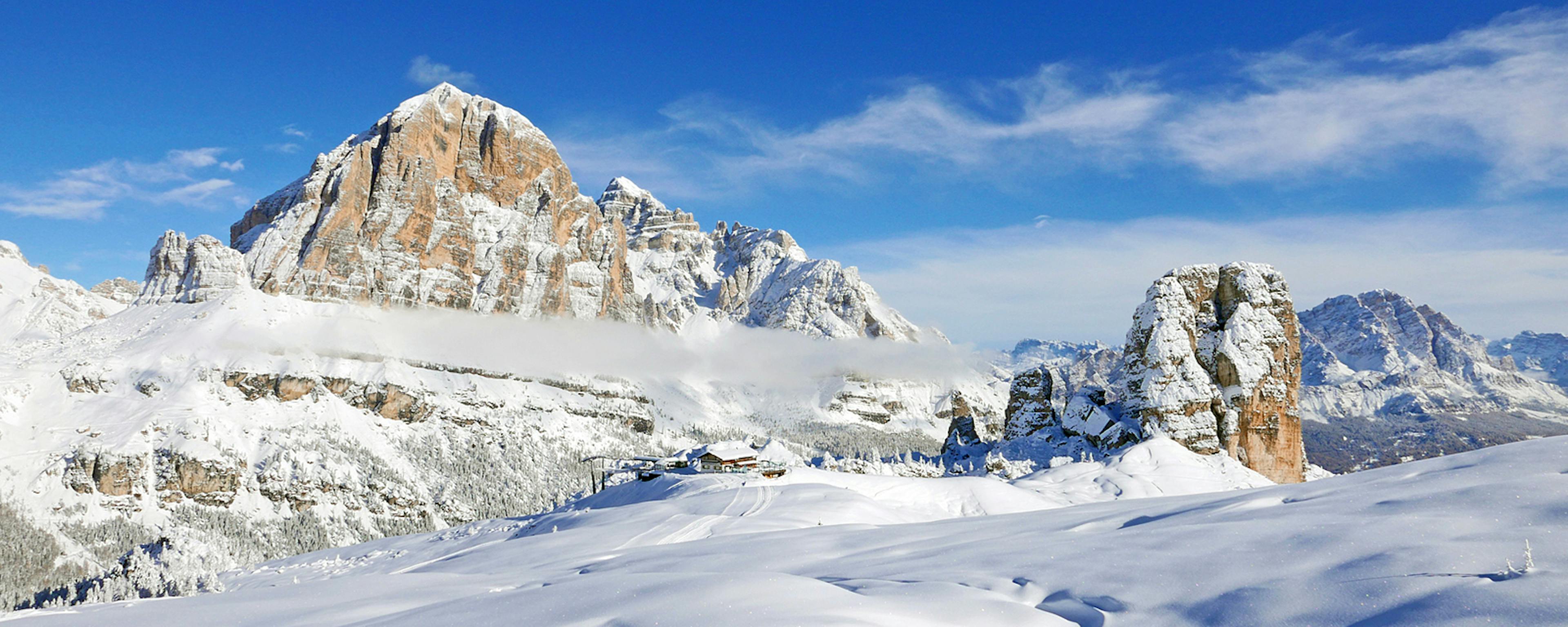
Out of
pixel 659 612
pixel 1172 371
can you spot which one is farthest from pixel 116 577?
pixel 1172 371

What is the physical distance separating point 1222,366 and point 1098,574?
68042 mm

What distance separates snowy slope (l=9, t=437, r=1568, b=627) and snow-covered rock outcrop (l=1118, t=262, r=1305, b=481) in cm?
4965

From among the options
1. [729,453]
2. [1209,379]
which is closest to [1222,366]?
[1209,379]

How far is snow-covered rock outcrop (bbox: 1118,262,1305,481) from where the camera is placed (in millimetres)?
68000

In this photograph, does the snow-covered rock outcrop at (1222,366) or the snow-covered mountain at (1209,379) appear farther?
the snow-covered mountain at (1209,379)

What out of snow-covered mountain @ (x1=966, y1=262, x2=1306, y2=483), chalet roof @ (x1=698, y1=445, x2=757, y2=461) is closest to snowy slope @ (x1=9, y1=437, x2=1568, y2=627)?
snow-covered mountain @ (x1=966, y1=262, x2=1306, y2=483)

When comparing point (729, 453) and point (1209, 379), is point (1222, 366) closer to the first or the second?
point (1209, 379)

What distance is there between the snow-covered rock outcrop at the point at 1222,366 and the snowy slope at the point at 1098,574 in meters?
49.7

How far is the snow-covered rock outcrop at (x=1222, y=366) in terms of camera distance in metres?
68.0

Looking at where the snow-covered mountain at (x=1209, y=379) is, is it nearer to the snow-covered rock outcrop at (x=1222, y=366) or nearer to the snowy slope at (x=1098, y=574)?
the snow-covered rock outcrop at (x=1222, y=366)

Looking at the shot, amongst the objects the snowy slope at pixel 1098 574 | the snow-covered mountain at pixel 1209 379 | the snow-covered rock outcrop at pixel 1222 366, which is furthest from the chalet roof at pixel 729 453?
the snowy slope at pixel 1098 574

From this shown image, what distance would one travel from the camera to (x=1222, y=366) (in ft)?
231

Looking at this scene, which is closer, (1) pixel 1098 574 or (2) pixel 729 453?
(1) pixel 1098 574

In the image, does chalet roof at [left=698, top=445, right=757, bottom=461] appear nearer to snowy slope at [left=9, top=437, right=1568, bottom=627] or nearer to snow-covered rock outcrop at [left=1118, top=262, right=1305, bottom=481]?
snow-covered rock outcrop at [left=1118, top=262, right=1305, bottom=481]
